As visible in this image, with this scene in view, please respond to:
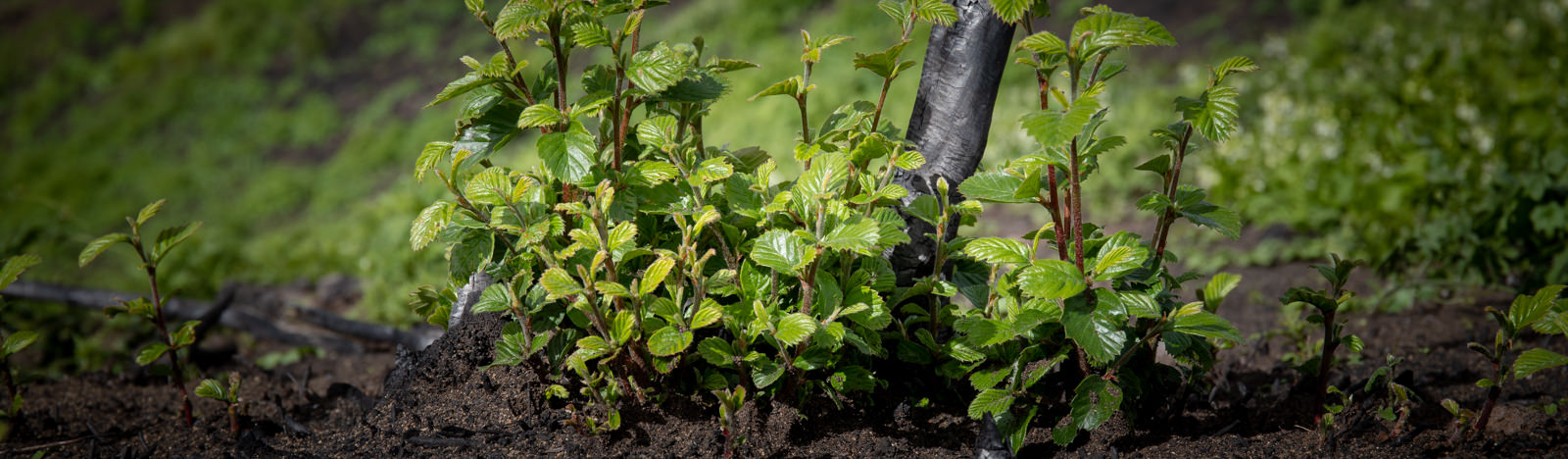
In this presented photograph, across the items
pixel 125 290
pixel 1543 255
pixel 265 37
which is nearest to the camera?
pixel 1543 255

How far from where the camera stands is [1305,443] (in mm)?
1740

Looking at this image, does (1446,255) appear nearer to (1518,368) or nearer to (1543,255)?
(1543,255)

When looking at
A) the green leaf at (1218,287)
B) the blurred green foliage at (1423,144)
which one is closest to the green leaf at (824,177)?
the green leaf at (1218,287)

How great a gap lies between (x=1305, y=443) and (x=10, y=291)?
4.76 m

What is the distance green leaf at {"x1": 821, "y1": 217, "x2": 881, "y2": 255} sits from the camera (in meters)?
1.34

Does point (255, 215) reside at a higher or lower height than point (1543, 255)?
higher

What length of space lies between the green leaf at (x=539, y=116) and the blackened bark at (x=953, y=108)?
784mm

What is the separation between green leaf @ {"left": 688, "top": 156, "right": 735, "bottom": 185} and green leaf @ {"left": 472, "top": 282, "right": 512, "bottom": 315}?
0.44 metres

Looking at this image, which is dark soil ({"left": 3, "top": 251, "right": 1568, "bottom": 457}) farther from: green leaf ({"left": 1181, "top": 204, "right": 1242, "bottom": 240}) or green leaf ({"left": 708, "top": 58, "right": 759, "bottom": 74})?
green leaf ({"left": 708, "top": 58, "right": 759, "bottom": 74})

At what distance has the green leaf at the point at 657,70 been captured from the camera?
56.0 inches

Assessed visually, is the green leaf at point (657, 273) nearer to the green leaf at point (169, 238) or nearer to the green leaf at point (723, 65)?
the green leaf at point (723, 65)

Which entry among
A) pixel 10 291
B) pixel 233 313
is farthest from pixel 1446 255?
pixel 10 291

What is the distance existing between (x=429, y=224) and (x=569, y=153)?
0.95 ft

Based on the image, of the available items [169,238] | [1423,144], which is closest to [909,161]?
[169,238]
